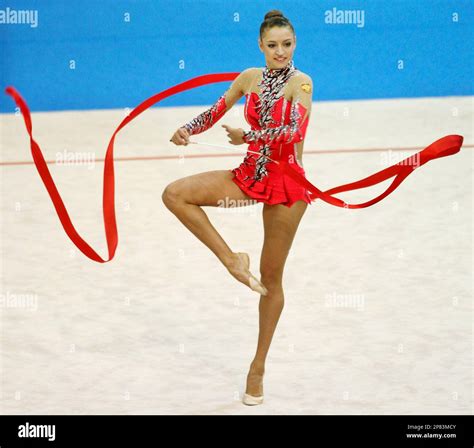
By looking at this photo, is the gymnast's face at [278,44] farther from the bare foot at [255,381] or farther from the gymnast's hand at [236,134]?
Result: the bare foot at [255,381]

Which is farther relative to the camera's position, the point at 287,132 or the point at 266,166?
the point at 266,166

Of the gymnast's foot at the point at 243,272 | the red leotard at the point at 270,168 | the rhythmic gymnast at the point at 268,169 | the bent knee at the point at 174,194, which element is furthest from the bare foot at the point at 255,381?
the bent knee at the point at 174,194

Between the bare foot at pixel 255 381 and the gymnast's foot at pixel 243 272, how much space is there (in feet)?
1.85

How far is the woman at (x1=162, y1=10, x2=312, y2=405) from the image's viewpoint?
448cm

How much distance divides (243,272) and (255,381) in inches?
28.0

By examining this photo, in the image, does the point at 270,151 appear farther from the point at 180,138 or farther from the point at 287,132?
the point at 180,138

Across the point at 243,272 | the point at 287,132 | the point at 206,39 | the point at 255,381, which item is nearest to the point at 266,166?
the point at 287,132

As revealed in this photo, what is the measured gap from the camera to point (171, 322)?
19.7 ft

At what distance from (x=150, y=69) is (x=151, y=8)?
25.2 inches

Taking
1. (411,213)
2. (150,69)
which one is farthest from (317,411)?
(150,69)

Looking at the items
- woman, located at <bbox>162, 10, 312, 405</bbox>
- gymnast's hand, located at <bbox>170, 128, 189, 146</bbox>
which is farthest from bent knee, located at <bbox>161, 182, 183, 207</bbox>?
gymnast's hand, located at <bbox>170, 128, 189, 146</bbox>

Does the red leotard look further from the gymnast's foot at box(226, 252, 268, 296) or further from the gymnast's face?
the gymnast's foot at box(226, 252, 268, 296)

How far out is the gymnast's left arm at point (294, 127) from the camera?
4.43 meters

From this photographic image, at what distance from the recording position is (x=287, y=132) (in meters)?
4.42
